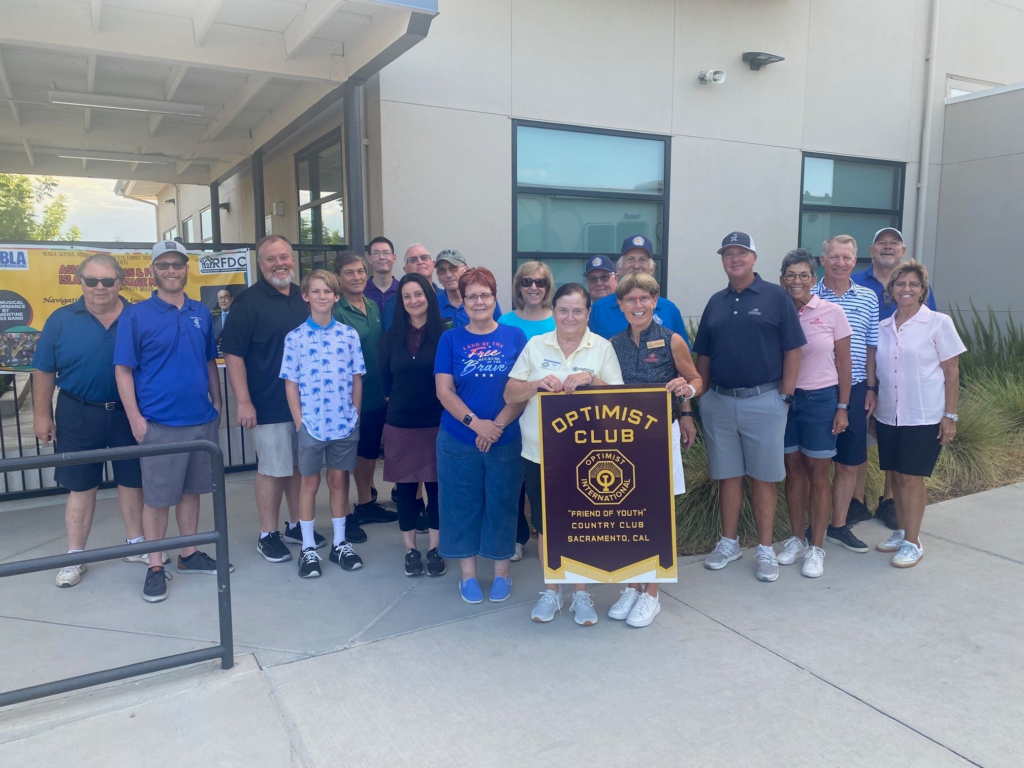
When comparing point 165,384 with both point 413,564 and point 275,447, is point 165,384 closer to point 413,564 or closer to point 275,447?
point 275,447

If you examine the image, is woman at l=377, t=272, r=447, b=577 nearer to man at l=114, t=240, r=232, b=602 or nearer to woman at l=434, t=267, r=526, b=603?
woman at l=434, t=267, r=526, b=603

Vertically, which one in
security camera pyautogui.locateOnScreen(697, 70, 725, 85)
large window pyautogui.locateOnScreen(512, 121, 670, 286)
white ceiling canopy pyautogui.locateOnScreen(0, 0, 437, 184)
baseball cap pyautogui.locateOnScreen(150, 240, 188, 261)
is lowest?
baseball cap pyautogui.locateOnScreen(150, 240, 188, 261)

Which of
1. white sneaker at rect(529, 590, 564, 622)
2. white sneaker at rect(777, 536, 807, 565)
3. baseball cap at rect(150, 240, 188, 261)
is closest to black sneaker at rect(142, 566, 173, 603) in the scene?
baseball cap at rect(150, 240, 188, 261)

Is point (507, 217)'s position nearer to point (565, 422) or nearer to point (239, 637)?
point (565, 422)

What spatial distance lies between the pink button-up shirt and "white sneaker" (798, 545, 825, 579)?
916 millimetres

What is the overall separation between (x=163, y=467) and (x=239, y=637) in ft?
3.64

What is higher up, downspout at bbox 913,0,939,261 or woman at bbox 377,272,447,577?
downspout at bbox 913,0,939,261

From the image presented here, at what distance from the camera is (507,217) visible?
7.43 m

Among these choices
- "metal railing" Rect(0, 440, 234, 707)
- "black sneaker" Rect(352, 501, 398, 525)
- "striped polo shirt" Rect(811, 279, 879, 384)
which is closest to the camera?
"metal railing" Rect(0, 440, 234, 707)

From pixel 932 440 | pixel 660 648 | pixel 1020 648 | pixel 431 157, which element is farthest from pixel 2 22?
pixel 1020 648

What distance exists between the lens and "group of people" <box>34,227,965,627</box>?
152 inches

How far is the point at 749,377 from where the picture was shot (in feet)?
13.7

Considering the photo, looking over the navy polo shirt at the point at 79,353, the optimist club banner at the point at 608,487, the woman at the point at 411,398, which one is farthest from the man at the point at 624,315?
the navy polo shirt at the point at 79,353

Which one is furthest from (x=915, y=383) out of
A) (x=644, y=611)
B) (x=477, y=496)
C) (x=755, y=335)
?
(x=477, y=496)
